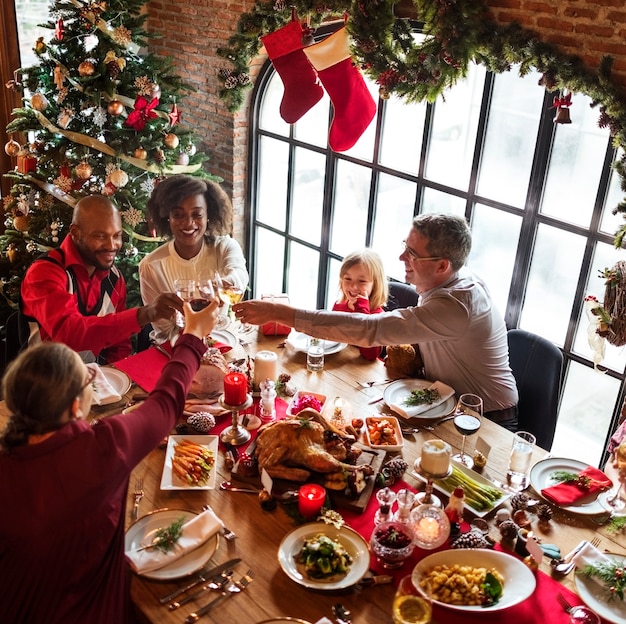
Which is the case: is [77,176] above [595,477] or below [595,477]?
above

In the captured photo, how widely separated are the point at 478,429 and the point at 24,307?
2.04m

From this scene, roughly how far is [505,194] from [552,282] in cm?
51

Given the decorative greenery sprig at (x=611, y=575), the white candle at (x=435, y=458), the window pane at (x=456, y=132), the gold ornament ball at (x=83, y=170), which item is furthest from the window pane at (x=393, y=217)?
the decorative greenery sprig at (x=611, y=575)

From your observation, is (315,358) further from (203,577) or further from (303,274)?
(303,274)

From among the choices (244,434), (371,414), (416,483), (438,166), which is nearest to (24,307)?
(244,434)

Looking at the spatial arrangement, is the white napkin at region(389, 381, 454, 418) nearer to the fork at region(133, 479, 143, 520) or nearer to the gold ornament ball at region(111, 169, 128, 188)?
the fork at region(133, 479, 143, 520)

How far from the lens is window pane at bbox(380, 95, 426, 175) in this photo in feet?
12.7

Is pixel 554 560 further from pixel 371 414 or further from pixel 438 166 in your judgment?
pixel 438 166

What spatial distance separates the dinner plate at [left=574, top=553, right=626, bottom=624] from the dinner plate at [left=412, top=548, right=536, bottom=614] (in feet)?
0.44

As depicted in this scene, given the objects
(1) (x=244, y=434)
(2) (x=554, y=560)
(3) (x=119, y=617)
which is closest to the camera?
(3) (x=119, y=617)

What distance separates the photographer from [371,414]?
2.63m

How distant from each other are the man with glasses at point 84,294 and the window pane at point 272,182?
185cm

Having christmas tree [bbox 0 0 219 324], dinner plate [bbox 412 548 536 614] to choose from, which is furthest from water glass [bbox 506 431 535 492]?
christmas tree [bbox 0 0 219 324]

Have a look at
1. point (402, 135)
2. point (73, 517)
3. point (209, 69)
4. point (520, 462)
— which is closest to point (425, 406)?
point (520, 462)
